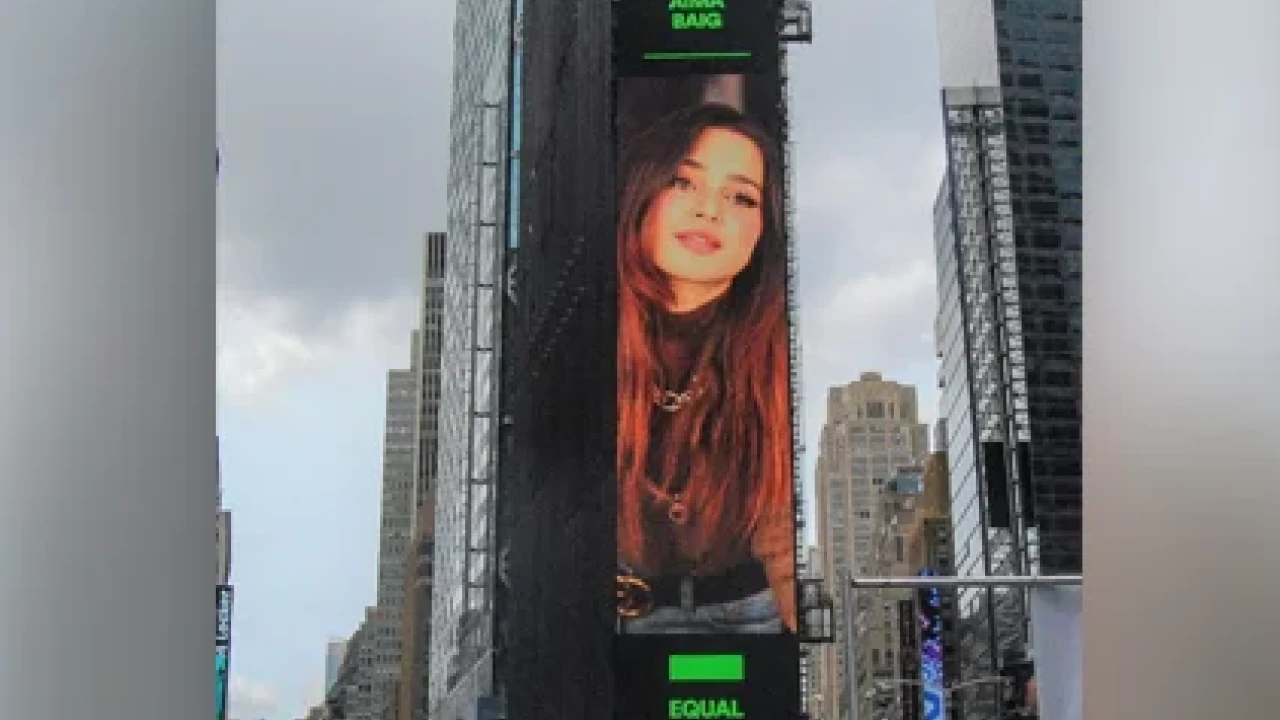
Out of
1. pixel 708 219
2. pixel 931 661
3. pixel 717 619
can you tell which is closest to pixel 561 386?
pixel 931 661

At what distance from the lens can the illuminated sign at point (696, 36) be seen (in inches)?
612

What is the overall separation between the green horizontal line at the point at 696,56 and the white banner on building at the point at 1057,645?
10.3m

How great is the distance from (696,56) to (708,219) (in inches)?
61.2

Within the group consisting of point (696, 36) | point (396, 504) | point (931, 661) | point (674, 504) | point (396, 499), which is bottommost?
point (931, 661)

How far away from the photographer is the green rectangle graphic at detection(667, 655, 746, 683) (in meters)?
14.5

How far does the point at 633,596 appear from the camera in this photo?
1517 cm

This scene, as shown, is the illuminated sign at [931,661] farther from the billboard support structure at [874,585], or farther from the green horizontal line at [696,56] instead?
the billboard support structure at [874,585]

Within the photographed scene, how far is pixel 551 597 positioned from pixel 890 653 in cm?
2694

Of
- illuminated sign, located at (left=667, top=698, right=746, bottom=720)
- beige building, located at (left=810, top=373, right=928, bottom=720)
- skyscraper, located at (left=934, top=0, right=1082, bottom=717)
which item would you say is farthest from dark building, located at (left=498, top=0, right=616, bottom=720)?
beige building, located at (left=810, top=373, right=928, bottom=720)
